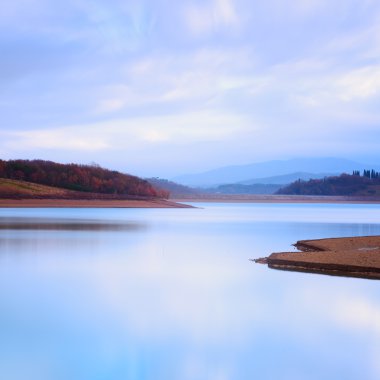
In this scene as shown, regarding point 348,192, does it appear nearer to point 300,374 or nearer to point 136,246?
point 136,246

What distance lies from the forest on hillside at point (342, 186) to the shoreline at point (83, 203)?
49.2m

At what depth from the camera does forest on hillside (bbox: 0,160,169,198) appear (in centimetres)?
6988

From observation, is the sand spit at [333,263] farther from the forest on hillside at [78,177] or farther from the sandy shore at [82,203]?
the forest on hillside at [78,177]

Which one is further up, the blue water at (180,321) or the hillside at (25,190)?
the hillside at (25,190)

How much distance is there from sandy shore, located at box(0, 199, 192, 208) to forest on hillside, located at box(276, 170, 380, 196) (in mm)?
49153

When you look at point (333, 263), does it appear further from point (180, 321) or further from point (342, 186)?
point (342, 186)

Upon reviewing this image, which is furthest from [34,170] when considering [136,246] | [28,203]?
[136,246]

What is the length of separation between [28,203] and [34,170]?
12.1 metres

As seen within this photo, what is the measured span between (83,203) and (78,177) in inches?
288

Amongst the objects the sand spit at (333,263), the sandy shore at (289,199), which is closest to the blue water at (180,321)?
the sand spit at (333,263)

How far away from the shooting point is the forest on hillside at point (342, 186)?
110 m

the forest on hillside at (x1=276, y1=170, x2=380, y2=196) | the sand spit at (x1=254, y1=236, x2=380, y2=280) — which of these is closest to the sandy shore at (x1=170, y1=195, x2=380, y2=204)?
the forest on hillside at (x1=276, y1=170, x2=380, y2=196)

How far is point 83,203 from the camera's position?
216 ft

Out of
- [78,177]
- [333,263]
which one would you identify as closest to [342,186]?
[78,177]
